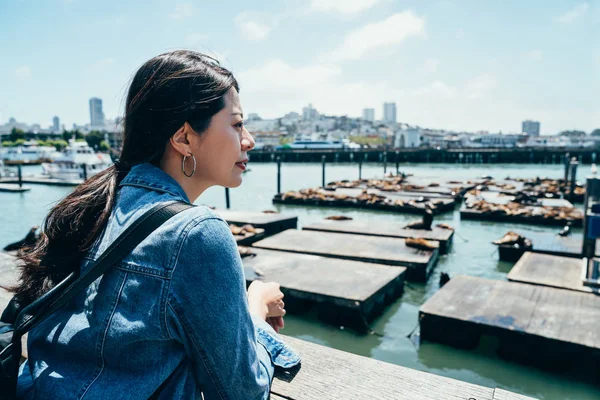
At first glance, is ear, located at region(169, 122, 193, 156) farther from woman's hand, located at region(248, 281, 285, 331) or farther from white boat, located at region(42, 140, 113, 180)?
white boat, located at region(42, 140, 113, 180)

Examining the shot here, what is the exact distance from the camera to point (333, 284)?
5480 mm

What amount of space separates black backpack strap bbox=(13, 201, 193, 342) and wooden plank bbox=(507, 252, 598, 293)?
545 cm

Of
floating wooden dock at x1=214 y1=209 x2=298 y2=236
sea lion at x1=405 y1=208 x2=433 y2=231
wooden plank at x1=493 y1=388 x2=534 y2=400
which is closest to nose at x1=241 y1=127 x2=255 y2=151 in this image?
wooden plank at x1=493 y1=388 x2=534 y2=400

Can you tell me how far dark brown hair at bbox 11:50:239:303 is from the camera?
1028 millimetres

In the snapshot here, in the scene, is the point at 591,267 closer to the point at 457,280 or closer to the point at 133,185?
the point at 457,280

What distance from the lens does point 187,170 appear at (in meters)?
1.15

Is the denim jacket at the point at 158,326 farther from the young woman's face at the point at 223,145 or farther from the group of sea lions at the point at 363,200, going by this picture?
the group of sea lions at the point at 363,200

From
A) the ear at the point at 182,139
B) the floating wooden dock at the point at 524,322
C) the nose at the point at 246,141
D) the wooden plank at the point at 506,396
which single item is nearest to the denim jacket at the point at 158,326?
the ear at the point at 182,139

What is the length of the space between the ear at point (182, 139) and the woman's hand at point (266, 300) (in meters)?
0.57

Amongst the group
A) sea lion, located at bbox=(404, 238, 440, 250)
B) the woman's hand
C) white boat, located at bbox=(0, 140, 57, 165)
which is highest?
the woman's hand

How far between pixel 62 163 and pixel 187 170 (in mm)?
31332

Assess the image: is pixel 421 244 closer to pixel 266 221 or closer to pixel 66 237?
pixel 266 221

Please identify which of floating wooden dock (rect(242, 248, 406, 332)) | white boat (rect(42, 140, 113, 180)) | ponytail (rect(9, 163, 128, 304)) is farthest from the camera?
white boat (rect(42, 140, 113, 180))

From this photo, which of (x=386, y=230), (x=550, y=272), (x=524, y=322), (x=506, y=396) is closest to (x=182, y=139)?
(x=506, y=396)
